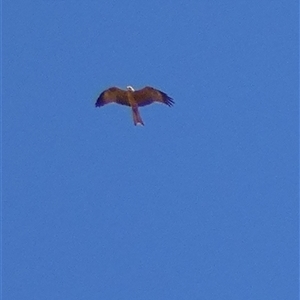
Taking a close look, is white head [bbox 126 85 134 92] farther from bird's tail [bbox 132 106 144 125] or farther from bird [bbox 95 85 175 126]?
bird's tail [bbox 132 106 144 125]

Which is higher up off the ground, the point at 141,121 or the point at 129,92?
the point at 129,92

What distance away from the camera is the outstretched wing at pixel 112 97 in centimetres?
1945

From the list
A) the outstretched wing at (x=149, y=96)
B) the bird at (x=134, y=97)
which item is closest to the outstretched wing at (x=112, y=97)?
the bird at (x=134, y=97)

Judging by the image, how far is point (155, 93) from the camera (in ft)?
62.4

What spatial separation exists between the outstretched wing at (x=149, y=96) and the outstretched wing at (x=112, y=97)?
0.31m

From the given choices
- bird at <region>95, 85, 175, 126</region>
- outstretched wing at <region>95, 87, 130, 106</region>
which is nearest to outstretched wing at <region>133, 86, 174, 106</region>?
bird at <region>95, 85, 175, 126</region>

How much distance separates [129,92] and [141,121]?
1.38 metres

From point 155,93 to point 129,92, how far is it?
51 centimetres

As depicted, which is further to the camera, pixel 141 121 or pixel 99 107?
pixel 99 107

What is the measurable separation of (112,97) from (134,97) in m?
0.55

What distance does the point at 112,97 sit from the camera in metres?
19.6

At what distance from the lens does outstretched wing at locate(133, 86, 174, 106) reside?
18.9 m

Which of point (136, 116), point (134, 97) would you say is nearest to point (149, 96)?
point (134, 97)

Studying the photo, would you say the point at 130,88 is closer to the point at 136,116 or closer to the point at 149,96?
the point at 149,96
